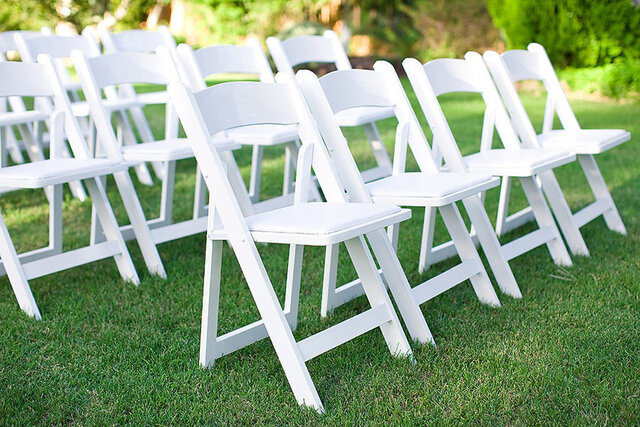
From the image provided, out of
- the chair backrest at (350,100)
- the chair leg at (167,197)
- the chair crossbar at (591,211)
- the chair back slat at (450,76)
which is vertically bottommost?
the chair leg at (167,197)

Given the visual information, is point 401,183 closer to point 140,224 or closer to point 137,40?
point 140,224

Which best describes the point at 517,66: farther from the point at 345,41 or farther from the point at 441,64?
the point at 345,41

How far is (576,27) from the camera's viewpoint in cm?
1015

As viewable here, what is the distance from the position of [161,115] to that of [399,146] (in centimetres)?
690

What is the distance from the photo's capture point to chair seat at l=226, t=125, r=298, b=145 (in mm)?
4270

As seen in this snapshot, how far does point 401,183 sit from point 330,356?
76 cm

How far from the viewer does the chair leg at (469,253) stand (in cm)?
337

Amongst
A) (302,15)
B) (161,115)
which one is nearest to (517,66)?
(161,115)

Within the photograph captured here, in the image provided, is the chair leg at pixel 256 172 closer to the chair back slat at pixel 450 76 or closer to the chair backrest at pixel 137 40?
the chair backrest at pixel 137 40

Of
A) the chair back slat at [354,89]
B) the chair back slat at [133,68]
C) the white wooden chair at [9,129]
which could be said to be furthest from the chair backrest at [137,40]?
the chair back slat at [354,89]

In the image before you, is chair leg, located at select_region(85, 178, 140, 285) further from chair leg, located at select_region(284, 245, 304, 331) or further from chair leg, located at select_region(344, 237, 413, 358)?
chair leg, located at select_region(344, 237, 413, 358)

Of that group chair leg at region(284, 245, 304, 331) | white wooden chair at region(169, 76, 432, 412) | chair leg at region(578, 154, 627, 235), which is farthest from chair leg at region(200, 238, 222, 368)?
chair leg at region(578, 154, 627, 235)

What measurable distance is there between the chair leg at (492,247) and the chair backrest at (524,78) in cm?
82

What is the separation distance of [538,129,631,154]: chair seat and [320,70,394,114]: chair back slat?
1.18 metres
